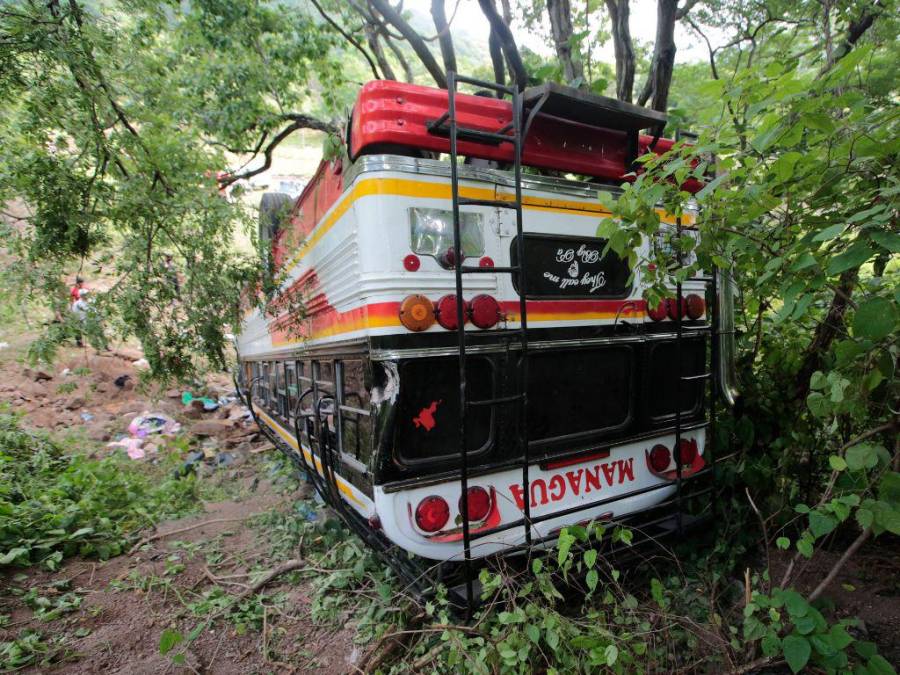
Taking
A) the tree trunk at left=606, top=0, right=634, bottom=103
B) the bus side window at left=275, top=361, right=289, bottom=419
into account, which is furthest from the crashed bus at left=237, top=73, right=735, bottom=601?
the tree trunk at left=606, top=0, right=634, bottom=103

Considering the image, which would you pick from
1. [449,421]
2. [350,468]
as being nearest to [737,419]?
[449,421]

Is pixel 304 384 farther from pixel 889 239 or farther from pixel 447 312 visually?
pixel 889 239

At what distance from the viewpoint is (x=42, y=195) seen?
3.80 metres

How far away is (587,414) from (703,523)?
3.52ft

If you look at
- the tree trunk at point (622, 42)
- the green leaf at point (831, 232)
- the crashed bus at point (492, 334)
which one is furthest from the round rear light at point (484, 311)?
the tree trunk at point (622, 42)

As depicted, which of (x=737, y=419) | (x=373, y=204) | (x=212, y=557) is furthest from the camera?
(x=212, y=557)

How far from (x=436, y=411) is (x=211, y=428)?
797 cm

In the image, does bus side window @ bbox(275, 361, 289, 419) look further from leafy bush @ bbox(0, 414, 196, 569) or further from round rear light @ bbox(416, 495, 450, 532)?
round rear light @ bbox(416, 495, 450, 532)

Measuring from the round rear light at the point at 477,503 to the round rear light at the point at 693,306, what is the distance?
6.51 ft

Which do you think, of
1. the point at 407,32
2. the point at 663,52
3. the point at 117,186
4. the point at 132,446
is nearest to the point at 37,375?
the point at 132,446

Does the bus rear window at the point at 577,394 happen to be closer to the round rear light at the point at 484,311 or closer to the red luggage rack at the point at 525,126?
the round rear light at the point at 484,311

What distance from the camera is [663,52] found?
5.04 metres

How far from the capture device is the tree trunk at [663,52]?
4.86 meters

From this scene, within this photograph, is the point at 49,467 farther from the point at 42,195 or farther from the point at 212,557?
the point at 42,195
